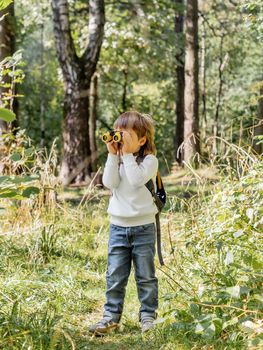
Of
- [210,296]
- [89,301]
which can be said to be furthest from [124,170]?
[89,301]

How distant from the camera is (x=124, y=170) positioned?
375 centimetres

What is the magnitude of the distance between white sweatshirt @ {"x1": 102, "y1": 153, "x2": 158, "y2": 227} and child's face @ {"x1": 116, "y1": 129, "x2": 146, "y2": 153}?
4cm

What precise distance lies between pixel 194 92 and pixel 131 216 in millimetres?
9904

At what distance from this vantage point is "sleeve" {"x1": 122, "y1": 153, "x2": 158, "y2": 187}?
143 inches

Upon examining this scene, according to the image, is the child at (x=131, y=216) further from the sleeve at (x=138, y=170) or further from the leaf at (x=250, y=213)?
the leaf at (x=250, y=213)

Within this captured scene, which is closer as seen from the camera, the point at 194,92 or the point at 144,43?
the point at 194,92

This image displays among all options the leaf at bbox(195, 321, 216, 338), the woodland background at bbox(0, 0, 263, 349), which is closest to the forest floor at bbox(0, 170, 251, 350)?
the woodland background at bbox(0, 0, 263, 349)

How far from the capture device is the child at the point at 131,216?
3.70 meters

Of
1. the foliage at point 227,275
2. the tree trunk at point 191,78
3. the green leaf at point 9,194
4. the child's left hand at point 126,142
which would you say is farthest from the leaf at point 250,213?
the tree trunk at point 191,78

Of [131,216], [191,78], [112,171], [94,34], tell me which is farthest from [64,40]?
[131,216]

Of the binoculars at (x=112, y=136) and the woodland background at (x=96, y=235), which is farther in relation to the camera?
the binoculars at (x=112, y=136)

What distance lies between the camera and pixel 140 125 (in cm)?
374

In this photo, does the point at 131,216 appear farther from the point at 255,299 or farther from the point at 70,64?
the point at 70,64

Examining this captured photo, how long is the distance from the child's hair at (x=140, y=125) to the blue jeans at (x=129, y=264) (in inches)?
19.9
